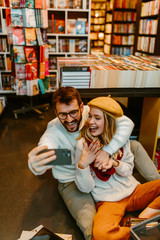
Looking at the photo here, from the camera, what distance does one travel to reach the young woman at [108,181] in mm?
1231

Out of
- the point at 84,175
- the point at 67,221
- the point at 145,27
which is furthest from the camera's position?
the point at 145,27

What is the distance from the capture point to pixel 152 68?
1.86m

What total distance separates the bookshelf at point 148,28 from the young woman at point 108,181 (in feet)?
8.86

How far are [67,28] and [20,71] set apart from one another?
4.05 ft

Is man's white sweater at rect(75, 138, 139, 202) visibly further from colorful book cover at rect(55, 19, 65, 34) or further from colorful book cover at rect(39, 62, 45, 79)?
colorful book cover at rect(55, 19, 65, 34)

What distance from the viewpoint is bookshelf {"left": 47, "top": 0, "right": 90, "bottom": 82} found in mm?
3676

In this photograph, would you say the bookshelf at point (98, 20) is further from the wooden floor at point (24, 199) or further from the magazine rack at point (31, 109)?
the wooden floor at point (24, 199)

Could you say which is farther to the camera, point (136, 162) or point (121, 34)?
point (121, 34)

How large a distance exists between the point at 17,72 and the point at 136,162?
230cm

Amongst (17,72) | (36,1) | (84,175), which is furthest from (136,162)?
(36,1)

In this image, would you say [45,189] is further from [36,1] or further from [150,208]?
[36,1]

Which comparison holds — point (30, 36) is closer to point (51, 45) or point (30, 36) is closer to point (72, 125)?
point (51, 45)

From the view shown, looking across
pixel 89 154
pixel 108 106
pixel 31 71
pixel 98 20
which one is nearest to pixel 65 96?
pixel 108 106

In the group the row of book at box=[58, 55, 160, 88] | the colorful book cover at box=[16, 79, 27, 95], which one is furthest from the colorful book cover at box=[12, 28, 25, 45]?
the row of book at box=[58, 55, 160, 88]
